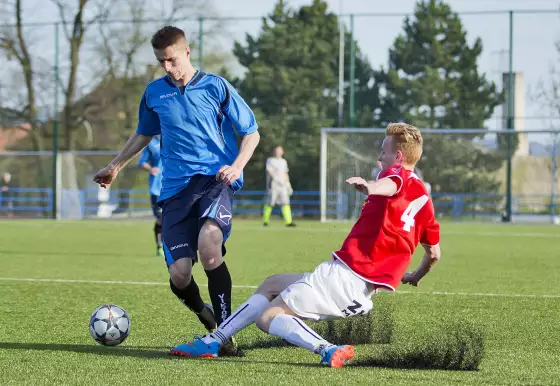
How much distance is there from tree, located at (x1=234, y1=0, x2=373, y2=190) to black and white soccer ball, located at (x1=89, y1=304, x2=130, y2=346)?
22.6m

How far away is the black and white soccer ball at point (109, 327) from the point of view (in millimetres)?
5473

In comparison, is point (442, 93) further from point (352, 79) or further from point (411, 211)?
point (411, 211)

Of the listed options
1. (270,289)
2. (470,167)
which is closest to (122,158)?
(270,289)

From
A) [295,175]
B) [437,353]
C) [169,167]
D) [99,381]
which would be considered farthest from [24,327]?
[295,175]

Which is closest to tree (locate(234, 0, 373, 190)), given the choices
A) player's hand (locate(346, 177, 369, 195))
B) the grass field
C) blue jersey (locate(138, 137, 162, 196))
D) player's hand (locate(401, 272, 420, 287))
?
the grass field

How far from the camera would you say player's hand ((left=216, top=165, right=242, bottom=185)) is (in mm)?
5211

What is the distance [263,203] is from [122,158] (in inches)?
955

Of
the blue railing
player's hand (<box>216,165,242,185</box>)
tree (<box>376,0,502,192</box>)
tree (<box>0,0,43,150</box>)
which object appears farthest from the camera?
tree (<box>0,0,43,150</box>)

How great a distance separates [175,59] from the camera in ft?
17.8

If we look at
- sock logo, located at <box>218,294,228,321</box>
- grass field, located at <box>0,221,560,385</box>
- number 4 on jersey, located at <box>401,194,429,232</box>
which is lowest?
grass field, located at <box>0,221,560,385</box>

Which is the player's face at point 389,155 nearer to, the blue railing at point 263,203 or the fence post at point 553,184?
the blue railing at point 263,203

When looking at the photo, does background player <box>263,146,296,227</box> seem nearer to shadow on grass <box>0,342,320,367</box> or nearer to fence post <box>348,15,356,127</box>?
fence post <box>348,15,356,127</box>

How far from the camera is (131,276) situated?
10.2 meters

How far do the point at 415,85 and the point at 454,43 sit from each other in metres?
1.74
